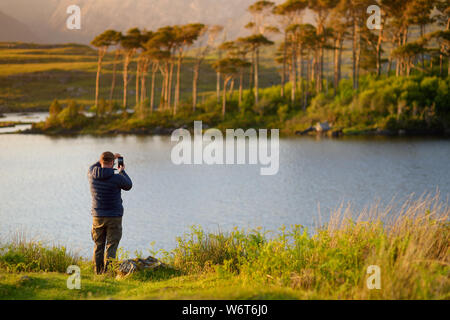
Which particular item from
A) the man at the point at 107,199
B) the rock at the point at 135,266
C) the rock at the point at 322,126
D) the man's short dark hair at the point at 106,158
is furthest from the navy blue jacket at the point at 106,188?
the rock at the point at 322,126

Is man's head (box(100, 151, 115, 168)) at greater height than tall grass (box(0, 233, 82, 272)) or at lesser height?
greater

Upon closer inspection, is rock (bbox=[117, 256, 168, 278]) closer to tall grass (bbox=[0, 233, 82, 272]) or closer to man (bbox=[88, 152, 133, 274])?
man (bbox=[88, 152, 133, 274])

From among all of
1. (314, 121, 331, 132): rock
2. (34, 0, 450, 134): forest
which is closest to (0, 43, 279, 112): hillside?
(34, 0, 450, 134): forest

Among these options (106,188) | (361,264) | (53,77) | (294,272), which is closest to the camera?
(361,264)

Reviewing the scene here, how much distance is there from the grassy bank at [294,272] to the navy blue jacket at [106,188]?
109 cm

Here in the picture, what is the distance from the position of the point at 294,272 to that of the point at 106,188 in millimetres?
3215

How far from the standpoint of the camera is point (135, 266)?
8391 millimetres

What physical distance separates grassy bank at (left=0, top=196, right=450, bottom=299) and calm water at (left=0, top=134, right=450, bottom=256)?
4.98 metres

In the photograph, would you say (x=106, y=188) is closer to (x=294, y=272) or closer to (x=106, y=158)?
(x=106, y=158)

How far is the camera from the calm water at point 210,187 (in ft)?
54.2

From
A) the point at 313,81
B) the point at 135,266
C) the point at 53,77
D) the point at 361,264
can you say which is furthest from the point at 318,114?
the point at 53,77

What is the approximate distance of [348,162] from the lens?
2969cm

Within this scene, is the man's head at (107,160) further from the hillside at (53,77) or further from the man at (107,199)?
the hillside at (53,77)

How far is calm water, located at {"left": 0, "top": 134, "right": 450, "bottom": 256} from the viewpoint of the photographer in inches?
650
